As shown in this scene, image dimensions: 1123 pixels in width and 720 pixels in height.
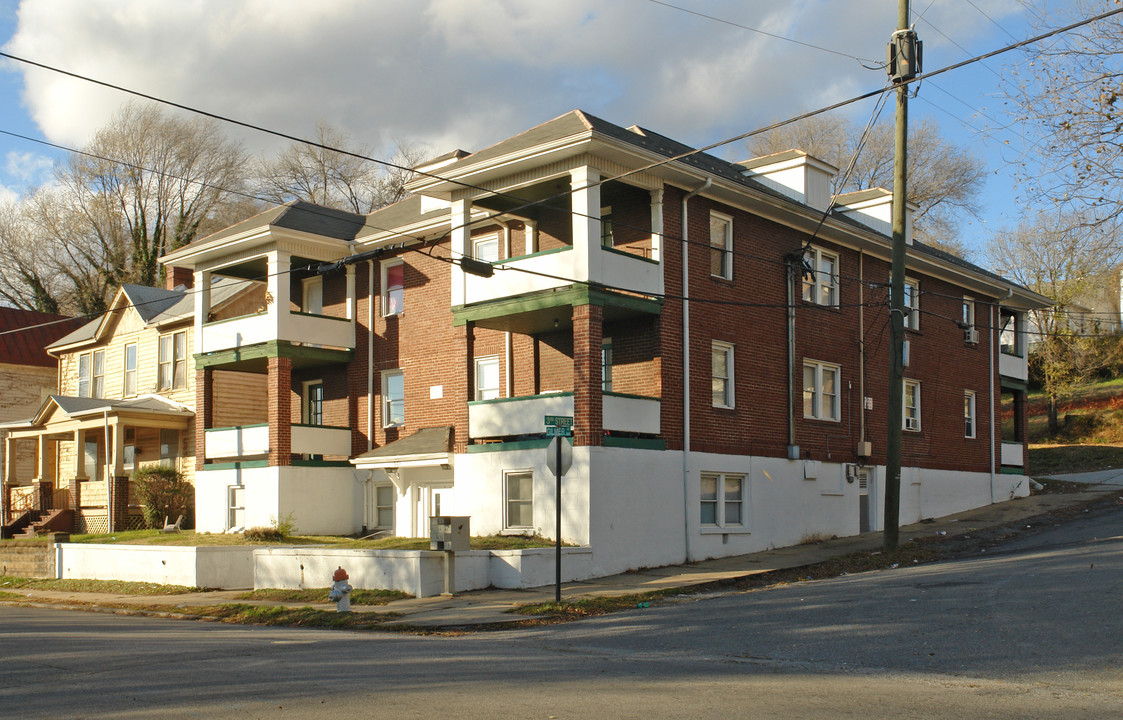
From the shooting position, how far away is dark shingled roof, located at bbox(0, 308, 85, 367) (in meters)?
43.1

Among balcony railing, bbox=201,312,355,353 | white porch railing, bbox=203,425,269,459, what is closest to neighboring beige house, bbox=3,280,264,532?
balcony railing, bbox=201,312,355,353

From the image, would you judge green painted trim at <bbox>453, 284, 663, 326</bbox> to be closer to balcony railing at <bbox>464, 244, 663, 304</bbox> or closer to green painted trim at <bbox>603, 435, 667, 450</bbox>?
balcony railing at <bbox>464, 244, 663, 304</bbox>

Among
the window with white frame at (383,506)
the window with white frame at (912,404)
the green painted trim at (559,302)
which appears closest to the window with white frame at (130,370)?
the window with white frame at (383,506)

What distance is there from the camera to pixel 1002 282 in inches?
1331

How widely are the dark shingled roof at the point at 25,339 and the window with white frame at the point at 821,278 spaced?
31.0 meters

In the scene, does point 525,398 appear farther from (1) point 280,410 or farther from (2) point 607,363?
(1) point 280,410

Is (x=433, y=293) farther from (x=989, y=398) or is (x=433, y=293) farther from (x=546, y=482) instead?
(x=989, y=398)

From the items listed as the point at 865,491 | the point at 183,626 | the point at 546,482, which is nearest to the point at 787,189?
the point at 865,491

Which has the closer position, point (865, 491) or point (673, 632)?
point (673, 632)

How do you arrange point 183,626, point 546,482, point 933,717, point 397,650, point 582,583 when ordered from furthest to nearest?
point 546,482, point 582,583, point 183,626, point 397,650, point 933,717

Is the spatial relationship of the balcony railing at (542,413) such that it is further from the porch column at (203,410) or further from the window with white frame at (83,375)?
the window with white frame at (83,375)

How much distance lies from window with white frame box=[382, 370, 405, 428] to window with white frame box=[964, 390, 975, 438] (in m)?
17.7

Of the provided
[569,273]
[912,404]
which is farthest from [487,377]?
[912,404]

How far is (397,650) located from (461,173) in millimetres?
12161
